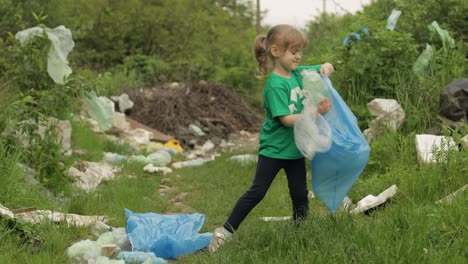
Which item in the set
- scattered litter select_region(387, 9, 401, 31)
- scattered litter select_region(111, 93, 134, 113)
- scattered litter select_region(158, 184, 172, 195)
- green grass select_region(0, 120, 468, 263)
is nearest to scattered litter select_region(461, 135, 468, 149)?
green grass select_region(0, 120, 468, 263)

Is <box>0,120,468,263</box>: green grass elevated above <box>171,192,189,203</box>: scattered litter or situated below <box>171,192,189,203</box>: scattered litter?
above

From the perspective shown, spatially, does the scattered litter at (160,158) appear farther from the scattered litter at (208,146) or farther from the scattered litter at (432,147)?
the scattered litter at (432,147)

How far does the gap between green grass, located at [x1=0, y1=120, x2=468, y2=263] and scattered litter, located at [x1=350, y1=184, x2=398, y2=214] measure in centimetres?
5

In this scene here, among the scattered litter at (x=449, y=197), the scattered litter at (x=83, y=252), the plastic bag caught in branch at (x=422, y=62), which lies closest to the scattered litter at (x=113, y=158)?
the plastic bag caught in branch at (x=422, y=62)

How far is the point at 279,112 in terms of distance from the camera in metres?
3.80

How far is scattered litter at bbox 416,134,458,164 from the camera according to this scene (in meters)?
4.87

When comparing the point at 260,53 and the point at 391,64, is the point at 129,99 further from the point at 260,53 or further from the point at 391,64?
the point at 260,53

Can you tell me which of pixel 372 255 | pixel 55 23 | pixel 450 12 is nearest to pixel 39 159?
pixel 372 255

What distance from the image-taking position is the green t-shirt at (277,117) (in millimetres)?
3848

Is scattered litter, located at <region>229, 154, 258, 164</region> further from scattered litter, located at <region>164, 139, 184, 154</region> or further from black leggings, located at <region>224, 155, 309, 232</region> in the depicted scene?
black leggings, located at <region>224, 155, 309, 232</region>

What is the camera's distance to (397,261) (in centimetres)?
321

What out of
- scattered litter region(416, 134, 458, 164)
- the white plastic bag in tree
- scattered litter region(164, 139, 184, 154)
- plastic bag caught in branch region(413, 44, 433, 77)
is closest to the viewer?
scattered litter region(416, 134, 458, 164)

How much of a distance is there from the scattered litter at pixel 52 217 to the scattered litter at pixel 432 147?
2.73m

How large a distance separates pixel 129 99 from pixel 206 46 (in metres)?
4.27
